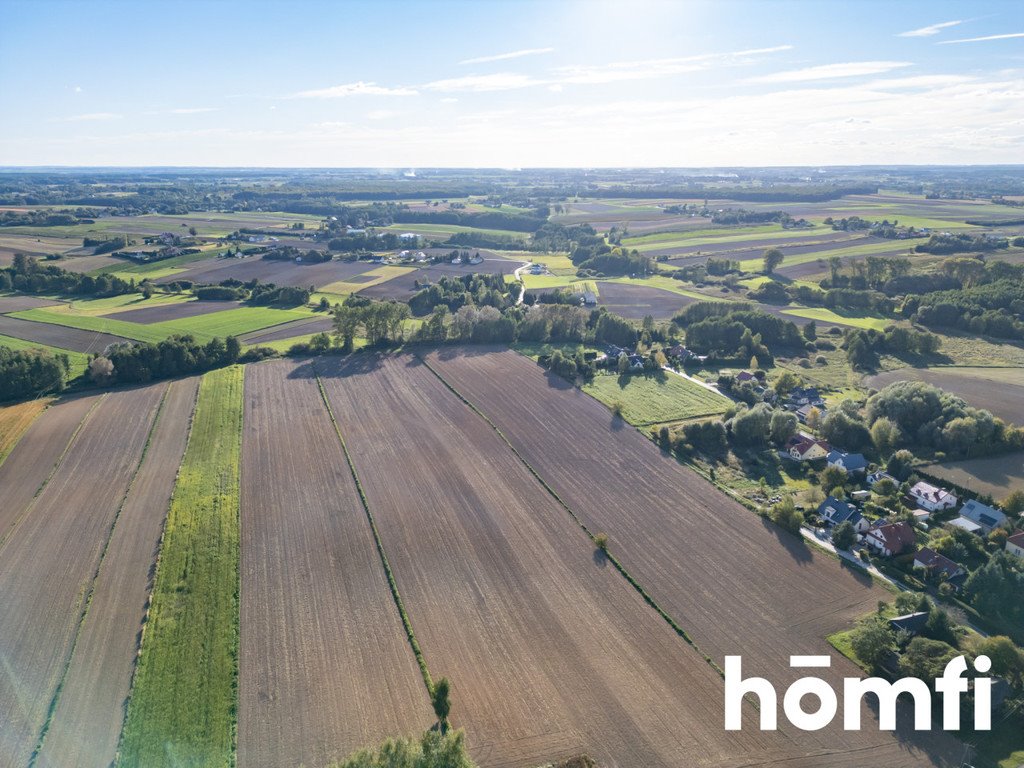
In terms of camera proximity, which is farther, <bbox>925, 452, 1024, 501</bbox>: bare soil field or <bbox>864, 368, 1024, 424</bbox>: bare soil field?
<bbox>864, 368, 1024, 424</bbox>: bare soil field

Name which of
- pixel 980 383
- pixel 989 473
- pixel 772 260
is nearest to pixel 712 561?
pixel 989 473

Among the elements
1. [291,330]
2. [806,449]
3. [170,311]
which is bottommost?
[806,449]

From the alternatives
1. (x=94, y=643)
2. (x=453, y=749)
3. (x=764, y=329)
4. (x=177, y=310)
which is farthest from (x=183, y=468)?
(x=764, y=329)

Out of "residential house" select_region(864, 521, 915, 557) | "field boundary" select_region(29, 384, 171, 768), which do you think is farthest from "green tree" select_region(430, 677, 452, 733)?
"residential house" select_region(864, 521, 915, 557)

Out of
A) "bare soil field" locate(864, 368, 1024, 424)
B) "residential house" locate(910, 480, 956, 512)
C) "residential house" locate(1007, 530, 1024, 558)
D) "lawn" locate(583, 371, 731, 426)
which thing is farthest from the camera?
"bare soil field" locate(864, 368, 1024, 424)

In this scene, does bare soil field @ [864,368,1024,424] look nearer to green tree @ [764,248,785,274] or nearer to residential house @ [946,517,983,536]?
residential house @ [946,517,983,536]

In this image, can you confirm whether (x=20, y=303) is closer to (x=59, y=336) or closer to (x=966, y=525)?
(x=59, y=336)

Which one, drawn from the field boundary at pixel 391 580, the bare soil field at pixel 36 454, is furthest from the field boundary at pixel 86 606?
the field boundary at pixel 391 580
